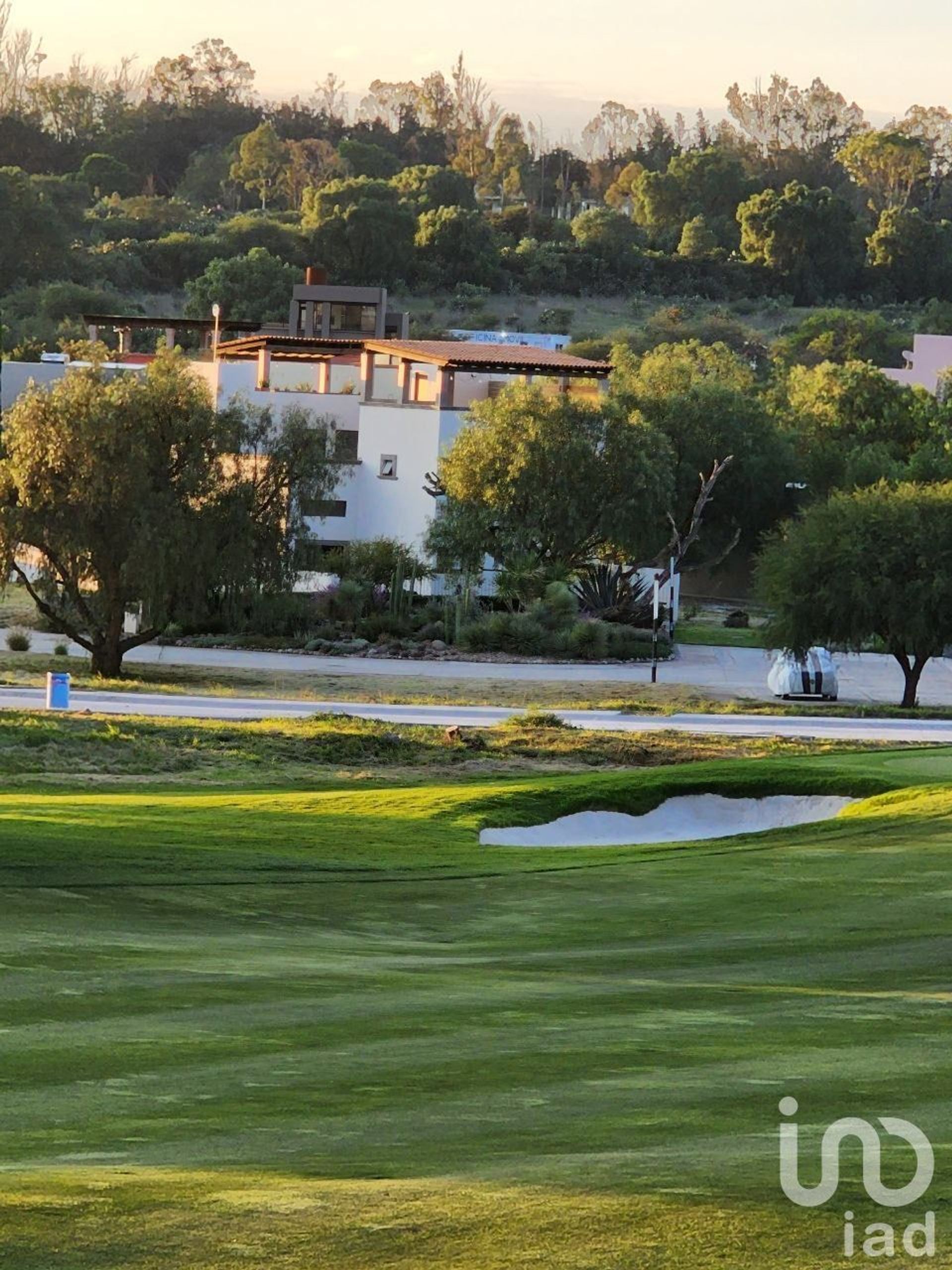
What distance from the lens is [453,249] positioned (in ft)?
460

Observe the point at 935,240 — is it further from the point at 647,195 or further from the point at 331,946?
the point at 331,946

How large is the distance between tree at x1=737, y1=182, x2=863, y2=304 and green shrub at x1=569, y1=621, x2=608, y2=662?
97962 millimetres

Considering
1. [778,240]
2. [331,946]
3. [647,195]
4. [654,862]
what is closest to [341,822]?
[654,862]

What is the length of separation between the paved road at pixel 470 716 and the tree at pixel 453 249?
102675mm

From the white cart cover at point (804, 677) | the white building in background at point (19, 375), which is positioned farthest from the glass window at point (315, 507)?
the white building in background at point (19, 375)

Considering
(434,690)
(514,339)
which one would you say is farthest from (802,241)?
(434,690)

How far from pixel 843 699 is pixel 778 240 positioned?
353 ft

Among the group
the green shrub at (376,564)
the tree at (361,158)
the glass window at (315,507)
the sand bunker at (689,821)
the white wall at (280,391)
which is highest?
the tree at (361,158)

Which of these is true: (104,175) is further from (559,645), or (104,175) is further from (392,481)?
(559,645)

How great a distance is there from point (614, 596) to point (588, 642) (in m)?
4.79

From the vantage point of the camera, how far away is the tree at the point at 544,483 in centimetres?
6400

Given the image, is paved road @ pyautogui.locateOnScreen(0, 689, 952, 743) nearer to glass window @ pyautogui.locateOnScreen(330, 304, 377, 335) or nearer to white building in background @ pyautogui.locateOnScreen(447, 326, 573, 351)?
glass window @ pyautogui.locateOnScreen(330, 304, 377, 335)

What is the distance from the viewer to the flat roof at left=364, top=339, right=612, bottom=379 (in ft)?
222

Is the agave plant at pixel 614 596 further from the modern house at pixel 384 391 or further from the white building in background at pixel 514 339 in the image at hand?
the white building in background at pixel 514 339
